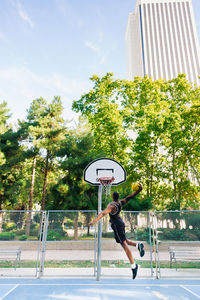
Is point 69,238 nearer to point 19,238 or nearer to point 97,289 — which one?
point 19,238

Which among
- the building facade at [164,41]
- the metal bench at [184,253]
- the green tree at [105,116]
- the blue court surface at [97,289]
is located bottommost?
the blue court surface at [97,289]

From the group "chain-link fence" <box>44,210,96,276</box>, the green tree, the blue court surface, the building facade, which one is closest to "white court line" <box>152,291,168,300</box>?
the blue court surface

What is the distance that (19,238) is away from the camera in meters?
8.67

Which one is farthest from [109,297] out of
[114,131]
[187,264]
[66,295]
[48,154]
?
[48,154]

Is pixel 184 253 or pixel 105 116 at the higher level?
pixel 105 116

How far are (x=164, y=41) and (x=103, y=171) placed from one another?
73.7 meters

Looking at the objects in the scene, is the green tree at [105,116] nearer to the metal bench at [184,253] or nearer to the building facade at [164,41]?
the metal bench at [184,253]

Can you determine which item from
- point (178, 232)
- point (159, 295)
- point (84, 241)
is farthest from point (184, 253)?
point (84, 241)

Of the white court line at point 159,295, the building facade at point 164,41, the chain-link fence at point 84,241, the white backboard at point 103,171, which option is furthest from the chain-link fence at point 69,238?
the building facade at point 164,41

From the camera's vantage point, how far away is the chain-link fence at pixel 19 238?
27.2ft

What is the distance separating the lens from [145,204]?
54.7 feet

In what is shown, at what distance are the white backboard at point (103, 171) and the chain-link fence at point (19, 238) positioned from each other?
2586 mm

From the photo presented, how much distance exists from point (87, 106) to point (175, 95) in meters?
9.91

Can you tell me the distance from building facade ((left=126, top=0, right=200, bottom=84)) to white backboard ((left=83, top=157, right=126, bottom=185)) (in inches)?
2273
